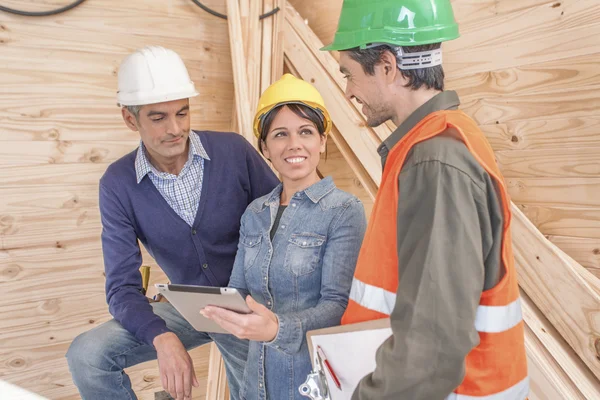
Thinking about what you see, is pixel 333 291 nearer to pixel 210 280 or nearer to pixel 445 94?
pixel 445 94

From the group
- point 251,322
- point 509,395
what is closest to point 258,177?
point 251,322

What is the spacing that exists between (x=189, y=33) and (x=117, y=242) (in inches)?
51.5

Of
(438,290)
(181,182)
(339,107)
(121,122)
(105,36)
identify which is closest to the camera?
(438,290)

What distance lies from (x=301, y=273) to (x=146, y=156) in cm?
96

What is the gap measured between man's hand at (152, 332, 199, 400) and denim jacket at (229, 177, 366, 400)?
20 cm

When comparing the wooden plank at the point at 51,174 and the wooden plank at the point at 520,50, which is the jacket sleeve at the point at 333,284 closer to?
the wooden plank at the point at 520,50

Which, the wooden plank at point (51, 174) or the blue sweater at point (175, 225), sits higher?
Result: the wooden plank at point (51, 174)

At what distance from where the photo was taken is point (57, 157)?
2.55 m

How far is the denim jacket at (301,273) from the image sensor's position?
1527 mm

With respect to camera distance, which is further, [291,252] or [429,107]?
[291,252]

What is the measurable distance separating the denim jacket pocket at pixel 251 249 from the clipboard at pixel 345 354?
49 cm

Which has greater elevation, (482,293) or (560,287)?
(482,293)

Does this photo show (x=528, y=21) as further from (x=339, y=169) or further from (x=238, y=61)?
(x=238, y=61)

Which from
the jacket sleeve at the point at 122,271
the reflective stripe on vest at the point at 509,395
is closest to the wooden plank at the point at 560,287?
the reflective stripe on vest at the point at 509,395
